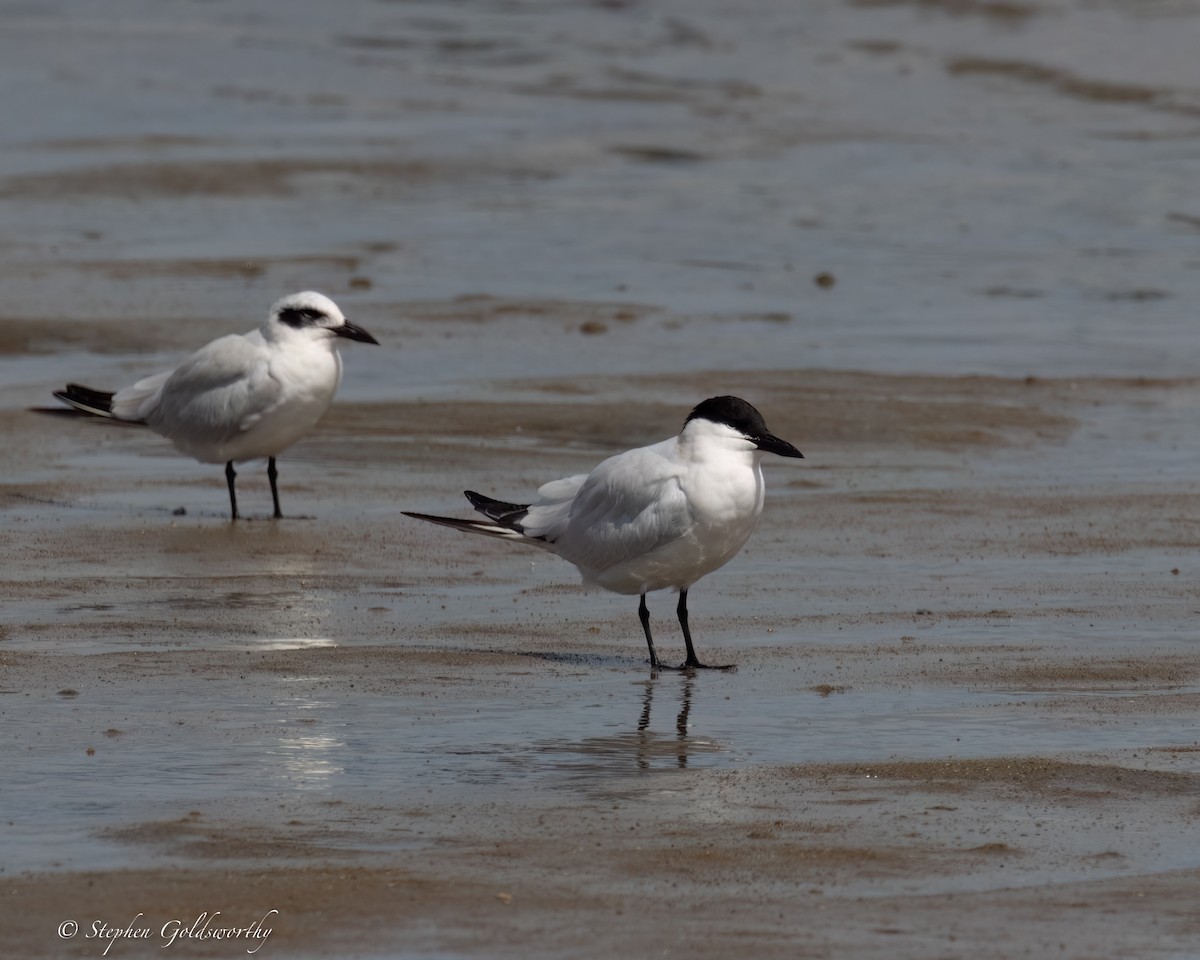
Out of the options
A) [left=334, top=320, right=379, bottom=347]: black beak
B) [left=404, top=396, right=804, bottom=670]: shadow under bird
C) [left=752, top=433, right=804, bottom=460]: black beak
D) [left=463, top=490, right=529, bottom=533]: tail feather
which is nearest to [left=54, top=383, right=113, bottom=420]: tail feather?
[left=334, top=320, right=379, bottom=347]: black beak

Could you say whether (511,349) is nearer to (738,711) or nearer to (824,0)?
(738,711)

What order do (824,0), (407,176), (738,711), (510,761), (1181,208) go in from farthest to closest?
1. (824,0)
2. (407,176)
3. (1181,208)
4. (738,711)
5. (510,761)

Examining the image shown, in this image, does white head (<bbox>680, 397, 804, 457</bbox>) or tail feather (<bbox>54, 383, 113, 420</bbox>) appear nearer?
white head (<bbox>680, 397, 804, 457</bbox>)

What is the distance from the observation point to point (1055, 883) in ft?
15.3

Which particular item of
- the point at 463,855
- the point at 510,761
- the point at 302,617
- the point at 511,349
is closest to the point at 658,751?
the point at 510,761

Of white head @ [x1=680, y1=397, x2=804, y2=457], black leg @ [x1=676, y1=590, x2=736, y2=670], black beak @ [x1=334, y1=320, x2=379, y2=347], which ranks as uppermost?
white head @ [x1=680, y1=397, x2=804, y2=457]

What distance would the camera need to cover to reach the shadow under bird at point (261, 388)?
920cm

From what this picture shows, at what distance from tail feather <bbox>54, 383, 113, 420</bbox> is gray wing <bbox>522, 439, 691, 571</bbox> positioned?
3312mm

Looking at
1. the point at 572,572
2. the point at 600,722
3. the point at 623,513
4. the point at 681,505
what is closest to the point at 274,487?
the point at 572,572

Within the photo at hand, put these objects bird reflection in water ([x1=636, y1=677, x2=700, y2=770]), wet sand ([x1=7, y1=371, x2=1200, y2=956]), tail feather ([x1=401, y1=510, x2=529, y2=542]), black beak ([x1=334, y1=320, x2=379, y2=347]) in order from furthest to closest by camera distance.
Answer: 1. black beak ([x1=334, y1=320, x2=379, y2=347])
2. tail feather ([x1=401, y1=510, x2=529, y2=542])
3. bird reflection in water ([x1=636, y1=677, x2=700, y2=770])
4. wet sand ([x1=7, y1=371, x2=1200, y2=956])

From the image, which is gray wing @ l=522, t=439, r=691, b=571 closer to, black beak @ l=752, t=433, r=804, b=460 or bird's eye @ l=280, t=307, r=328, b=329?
black beak @ l=752, t=433, r=804, b=460

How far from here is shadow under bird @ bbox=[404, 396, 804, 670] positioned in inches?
263

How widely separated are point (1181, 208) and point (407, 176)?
613 centimetres

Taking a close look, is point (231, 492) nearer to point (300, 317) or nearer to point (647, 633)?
point (300, 317)
